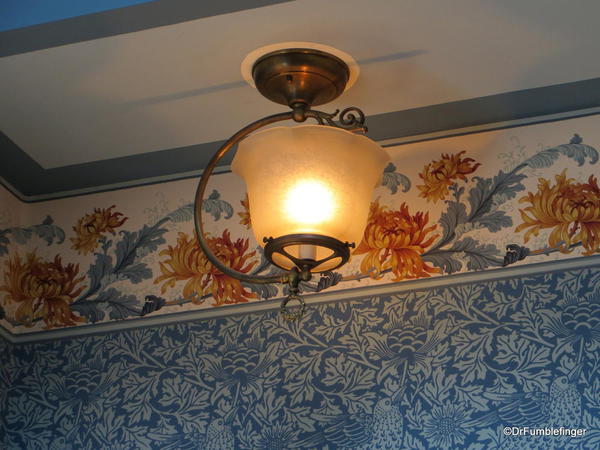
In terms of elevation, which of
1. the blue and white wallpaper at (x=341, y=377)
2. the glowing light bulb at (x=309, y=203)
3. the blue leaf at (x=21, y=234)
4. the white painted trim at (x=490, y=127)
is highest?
the white painted trim at (x=490, y=127)

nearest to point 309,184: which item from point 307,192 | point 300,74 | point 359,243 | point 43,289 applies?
point 307,192

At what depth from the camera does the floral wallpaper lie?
6.47 ft

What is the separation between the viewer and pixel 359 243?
193 centimetres

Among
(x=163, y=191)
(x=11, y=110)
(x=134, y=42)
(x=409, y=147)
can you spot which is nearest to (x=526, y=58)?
(x=409, y=147)

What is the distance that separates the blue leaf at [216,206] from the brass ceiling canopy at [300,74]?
0.48 metres

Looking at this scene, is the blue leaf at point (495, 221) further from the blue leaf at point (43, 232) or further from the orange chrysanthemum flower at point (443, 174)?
the blue leaf at point (43, 232)

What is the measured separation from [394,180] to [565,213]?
1.32 ft

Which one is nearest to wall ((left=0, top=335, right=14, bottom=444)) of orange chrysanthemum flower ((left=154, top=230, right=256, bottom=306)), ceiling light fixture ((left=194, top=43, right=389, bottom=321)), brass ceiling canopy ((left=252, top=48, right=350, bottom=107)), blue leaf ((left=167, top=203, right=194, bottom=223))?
orange chrysanthemum flower ((left=154, top=230, right=256, bottom=306))

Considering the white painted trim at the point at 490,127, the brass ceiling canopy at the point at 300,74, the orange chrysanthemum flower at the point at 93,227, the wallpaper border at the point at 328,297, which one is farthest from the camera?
the orange chrysanthemum flower at the point at 93,227

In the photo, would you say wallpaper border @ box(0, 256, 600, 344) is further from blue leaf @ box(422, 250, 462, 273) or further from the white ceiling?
the white ceiling

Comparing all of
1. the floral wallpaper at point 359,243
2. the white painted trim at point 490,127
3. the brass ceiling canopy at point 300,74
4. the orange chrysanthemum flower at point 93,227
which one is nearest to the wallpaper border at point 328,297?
the floral wallpaper at point 359,243

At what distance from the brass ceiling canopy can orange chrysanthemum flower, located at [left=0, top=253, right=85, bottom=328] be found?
2.62 feet

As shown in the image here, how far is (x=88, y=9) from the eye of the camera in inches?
67.0

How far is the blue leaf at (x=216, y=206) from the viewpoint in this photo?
85.7 inches
